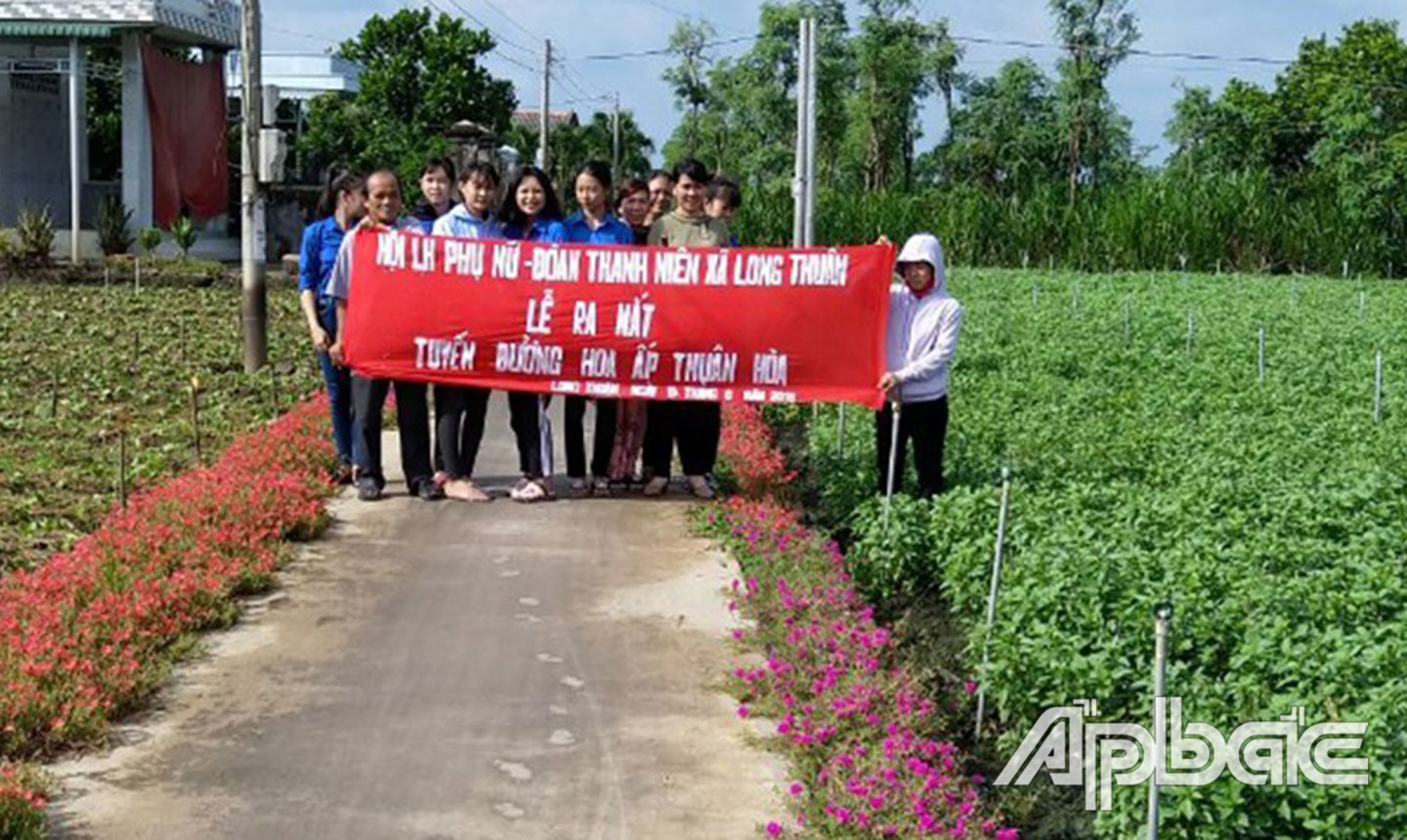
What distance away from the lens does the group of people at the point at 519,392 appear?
8.77m

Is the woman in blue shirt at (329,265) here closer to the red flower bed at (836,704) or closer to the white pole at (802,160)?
the red flower bed at (836,704)

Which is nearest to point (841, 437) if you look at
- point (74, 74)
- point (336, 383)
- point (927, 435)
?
point (927, 435)

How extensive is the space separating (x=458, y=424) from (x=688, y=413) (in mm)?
1196

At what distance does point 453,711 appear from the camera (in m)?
5.70

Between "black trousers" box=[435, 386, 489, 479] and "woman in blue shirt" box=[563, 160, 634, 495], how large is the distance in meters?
0.49

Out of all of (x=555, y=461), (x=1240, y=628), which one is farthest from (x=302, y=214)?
(x=1240, y=628)

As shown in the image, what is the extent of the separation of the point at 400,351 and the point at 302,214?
114ft

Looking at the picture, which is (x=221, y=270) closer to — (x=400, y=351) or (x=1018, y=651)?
(x=400, y=351)

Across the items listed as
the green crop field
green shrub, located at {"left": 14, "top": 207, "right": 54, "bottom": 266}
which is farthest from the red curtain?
the green crop field

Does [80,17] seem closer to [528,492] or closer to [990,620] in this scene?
[528,492]

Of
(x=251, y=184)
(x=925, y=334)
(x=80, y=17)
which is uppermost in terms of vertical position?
(x=80, y=17)

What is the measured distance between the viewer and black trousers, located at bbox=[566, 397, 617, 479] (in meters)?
9.15

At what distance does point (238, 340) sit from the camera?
18.7 meters

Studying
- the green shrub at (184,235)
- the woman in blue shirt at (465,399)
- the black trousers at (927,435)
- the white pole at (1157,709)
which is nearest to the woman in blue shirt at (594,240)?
the woman in blue shirt at (465,399)
